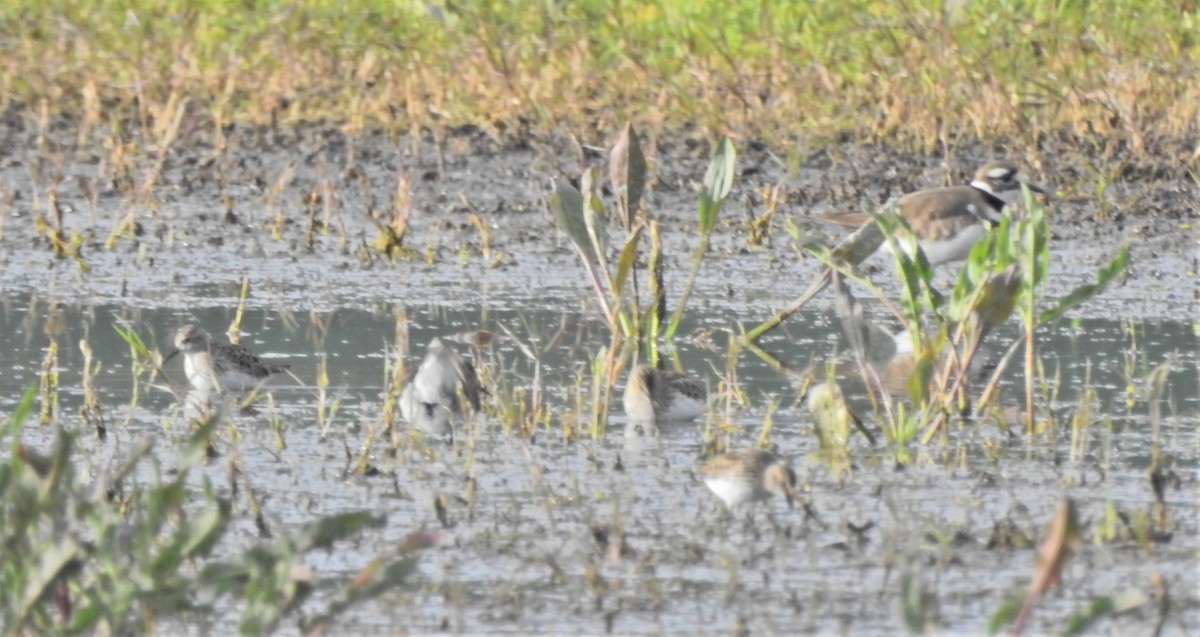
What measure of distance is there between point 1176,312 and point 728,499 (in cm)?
357

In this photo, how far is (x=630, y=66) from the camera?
12.0 metres

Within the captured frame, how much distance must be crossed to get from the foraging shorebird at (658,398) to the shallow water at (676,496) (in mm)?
66

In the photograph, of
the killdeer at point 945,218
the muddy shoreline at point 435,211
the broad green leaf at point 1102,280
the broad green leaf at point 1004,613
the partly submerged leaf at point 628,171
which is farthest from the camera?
the killdeer at point 945,218

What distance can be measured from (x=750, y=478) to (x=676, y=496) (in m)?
0.38

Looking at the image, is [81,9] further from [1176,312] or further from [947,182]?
[1176,312]

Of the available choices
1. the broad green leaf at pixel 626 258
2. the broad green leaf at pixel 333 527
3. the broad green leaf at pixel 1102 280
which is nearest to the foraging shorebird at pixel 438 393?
the broad green leaf at pixel 626 258

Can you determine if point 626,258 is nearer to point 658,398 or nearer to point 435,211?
point 658,398

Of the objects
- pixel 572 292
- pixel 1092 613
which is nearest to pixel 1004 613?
pixel 1092 613

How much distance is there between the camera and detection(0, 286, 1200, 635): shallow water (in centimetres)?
430

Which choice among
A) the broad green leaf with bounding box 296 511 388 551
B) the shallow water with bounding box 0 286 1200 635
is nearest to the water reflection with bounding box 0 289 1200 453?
the shallow water with bounding box 0 286 1200 635

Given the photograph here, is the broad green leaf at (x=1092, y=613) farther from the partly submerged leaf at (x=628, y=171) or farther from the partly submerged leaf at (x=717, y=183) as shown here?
the partly submerged leaf at (x=628, y=171)

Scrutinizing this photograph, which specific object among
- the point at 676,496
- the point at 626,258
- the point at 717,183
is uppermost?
the point at 717,183

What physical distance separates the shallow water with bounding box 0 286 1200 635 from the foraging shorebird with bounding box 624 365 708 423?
0.07 meters

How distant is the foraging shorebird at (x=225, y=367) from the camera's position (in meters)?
6.65
